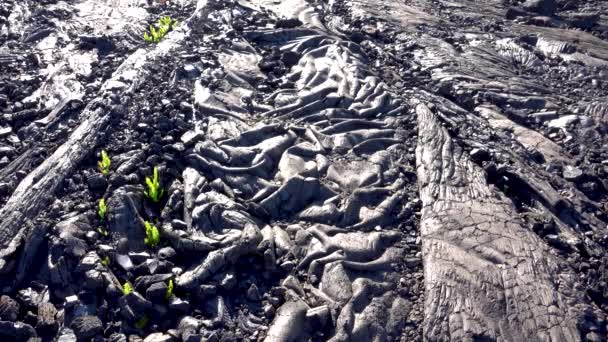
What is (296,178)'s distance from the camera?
18.8 ft

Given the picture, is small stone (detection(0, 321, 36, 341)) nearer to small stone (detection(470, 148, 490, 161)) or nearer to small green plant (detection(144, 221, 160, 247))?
small green plant (detection(144, 221, 160, 247))

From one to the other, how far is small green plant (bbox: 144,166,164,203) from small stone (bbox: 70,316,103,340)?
146 cm

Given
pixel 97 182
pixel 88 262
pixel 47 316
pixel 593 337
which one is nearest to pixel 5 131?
pixel 97 182

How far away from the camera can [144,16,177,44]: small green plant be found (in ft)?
27.2

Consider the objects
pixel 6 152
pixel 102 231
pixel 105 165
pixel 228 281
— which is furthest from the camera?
pixel 6 152

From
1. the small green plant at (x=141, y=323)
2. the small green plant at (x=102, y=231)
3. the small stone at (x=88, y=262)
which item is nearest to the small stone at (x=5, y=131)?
the small green plant at (x=102, y=231)

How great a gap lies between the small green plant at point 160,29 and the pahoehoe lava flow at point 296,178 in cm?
5

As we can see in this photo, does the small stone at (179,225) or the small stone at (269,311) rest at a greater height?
the small stone at (179,225)

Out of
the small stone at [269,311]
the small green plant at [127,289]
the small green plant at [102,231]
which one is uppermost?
the small green plant at [102,231]

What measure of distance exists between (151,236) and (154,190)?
24.0 inches

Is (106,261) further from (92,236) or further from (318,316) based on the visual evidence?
(318,316)

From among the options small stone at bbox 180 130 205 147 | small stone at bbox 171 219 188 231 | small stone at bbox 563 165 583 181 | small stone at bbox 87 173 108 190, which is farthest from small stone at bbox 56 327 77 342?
small stone at bbox 563 165 583 181

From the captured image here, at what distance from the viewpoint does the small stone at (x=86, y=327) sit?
4.27 meters

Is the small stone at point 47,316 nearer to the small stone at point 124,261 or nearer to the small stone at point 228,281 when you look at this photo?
the small stone at point 124,261
